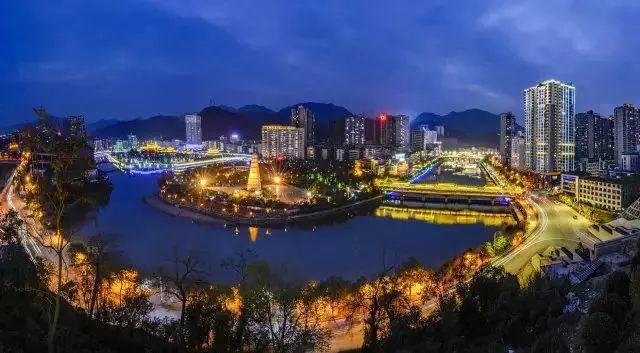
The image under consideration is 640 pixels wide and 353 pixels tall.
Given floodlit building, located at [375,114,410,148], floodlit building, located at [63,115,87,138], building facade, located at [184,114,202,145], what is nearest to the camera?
floodlit building, located at [63,115,87,138]

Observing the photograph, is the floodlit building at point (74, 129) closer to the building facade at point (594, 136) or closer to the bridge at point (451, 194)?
the bridge at point (451, 194)

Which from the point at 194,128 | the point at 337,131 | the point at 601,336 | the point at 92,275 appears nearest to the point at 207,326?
the point at 92,275

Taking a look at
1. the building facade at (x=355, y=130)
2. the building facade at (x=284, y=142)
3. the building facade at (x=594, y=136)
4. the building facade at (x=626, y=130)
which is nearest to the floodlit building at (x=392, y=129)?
the building facade at (x=355, y=130)

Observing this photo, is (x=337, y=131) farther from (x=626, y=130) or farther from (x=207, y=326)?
(x=207, y=326)

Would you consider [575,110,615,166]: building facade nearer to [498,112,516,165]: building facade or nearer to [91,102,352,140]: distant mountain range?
[498,112,516,165]: building facade

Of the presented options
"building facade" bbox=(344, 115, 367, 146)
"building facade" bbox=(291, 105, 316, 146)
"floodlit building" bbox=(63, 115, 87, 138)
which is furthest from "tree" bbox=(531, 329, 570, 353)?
"building facade" bbox=(344, 115, 367, 146)

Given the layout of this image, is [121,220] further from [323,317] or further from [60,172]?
[60,172]

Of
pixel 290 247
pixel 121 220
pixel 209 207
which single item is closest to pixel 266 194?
pixel 209 207
